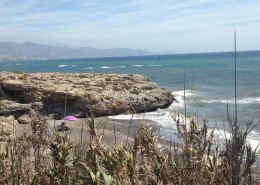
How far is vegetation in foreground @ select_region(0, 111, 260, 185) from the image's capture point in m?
2.29

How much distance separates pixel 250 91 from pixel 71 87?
19.6m

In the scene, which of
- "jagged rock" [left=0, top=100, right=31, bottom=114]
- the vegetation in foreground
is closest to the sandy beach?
the vegetation in foreground

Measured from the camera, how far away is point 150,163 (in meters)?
2.84

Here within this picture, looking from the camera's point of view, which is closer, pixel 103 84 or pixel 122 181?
pixel 122 181

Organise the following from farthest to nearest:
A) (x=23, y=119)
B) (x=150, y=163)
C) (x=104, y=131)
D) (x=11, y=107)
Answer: (x=11, y=107) → (x=23, y=119) → (x=104, y=131) → (x=150, y=163)

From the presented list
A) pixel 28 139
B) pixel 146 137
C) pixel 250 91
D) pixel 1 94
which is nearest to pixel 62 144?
pixel 146 137

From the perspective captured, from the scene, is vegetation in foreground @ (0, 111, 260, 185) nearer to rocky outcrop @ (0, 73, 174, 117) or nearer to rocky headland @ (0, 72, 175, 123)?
rocky headland @ (0, 72, 175, 123)

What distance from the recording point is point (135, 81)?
3356 cm

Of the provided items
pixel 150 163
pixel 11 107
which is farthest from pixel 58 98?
pixel 150 163

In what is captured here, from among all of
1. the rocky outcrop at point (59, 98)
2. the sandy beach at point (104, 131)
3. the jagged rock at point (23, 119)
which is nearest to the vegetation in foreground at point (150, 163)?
the sandy beach at point (104, 131)

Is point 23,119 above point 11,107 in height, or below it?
below

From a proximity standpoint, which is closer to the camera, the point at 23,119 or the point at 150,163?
the point at 150,163

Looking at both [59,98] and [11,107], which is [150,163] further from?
[59,98]

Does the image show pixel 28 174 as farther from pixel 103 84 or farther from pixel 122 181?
pixel 103 84
